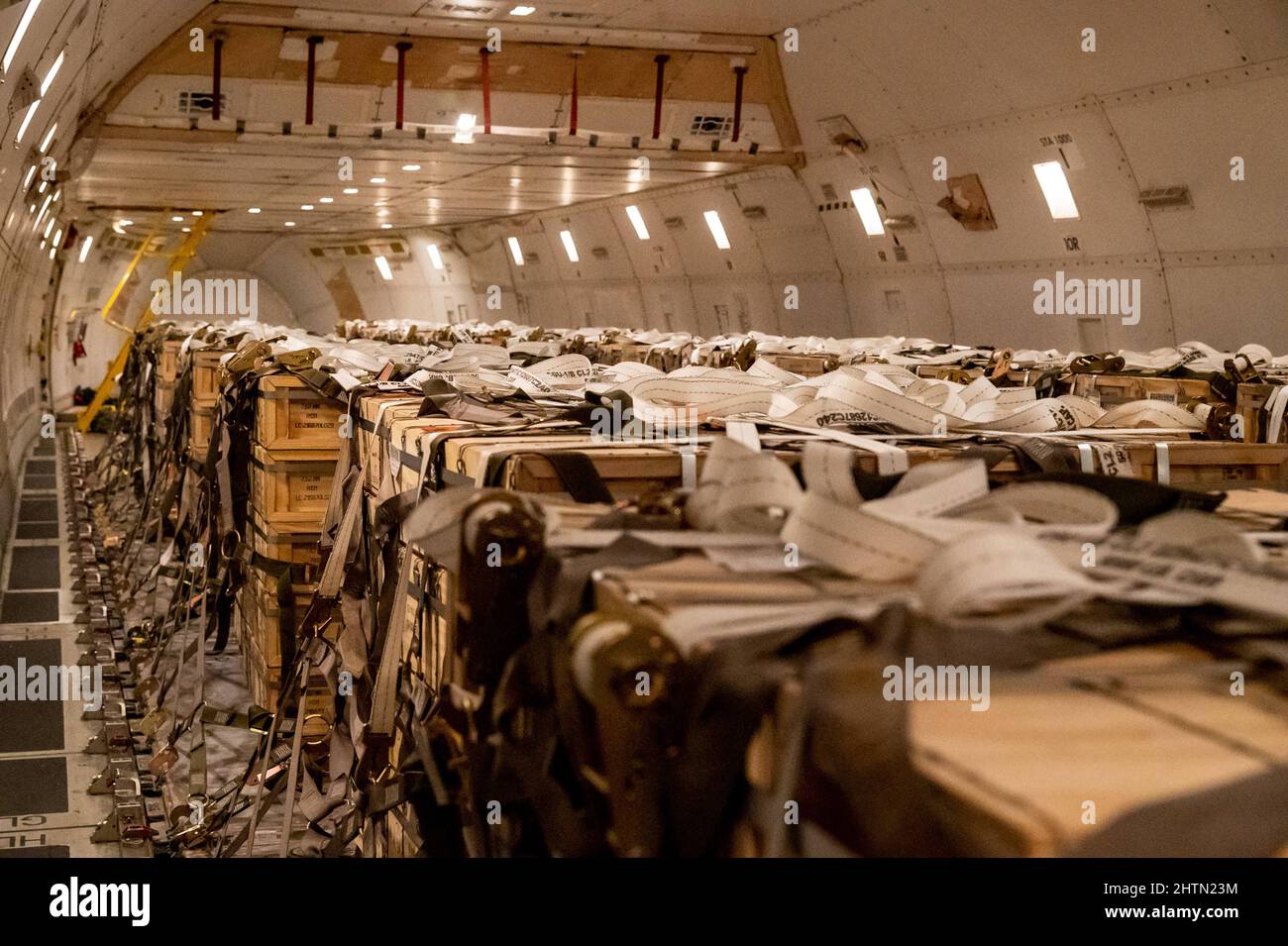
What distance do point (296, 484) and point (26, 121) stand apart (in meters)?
5.33

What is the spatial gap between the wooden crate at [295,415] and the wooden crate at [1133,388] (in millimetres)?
3373

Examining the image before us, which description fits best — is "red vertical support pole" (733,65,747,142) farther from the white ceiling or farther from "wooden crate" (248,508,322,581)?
"wooden crate" (248,508,322,581)

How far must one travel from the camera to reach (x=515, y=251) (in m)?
29.0

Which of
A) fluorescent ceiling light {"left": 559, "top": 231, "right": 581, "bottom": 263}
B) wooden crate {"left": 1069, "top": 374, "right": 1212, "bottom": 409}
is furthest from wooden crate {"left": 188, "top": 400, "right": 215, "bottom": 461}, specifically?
fluorescent ceiling light {"left": 559, "top": 231, "right": 581, "bottom": 263}

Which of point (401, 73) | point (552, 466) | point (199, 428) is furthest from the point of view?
point (401, 73)

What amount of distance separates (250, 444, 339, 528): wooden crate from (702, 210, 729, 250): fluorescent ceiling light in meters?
14.5

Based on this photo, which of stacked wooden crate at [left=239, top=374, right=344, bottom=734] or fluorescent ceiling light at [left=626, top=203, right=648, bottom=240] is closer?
stacked wooden crate at [left=239, top=374, right=344, bottom=734]

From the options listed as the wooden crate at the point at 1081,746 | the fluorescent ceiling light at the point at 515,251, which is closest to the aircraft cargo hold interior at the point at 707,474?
the wooden crate at the point at 1081,746

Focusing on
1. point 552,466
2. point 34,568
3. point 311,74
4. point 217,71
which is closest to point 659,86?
point 311,74

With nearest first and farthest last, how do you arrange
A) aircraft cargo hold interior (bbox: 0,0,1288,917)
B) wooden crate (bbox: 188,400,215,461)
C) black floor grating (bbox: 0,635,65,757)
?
aircraft cargo hold interior (bbox: 0,0,1288,917)
black floor grating (bbox: 0,635,65,757)
wooden crate (bbox: 188,400,215,461)

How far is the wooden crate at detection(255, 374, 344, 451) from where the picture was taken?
5.72m

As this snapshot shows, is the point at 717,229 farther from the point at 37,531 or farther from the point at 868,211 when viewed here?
the point at 37,531
